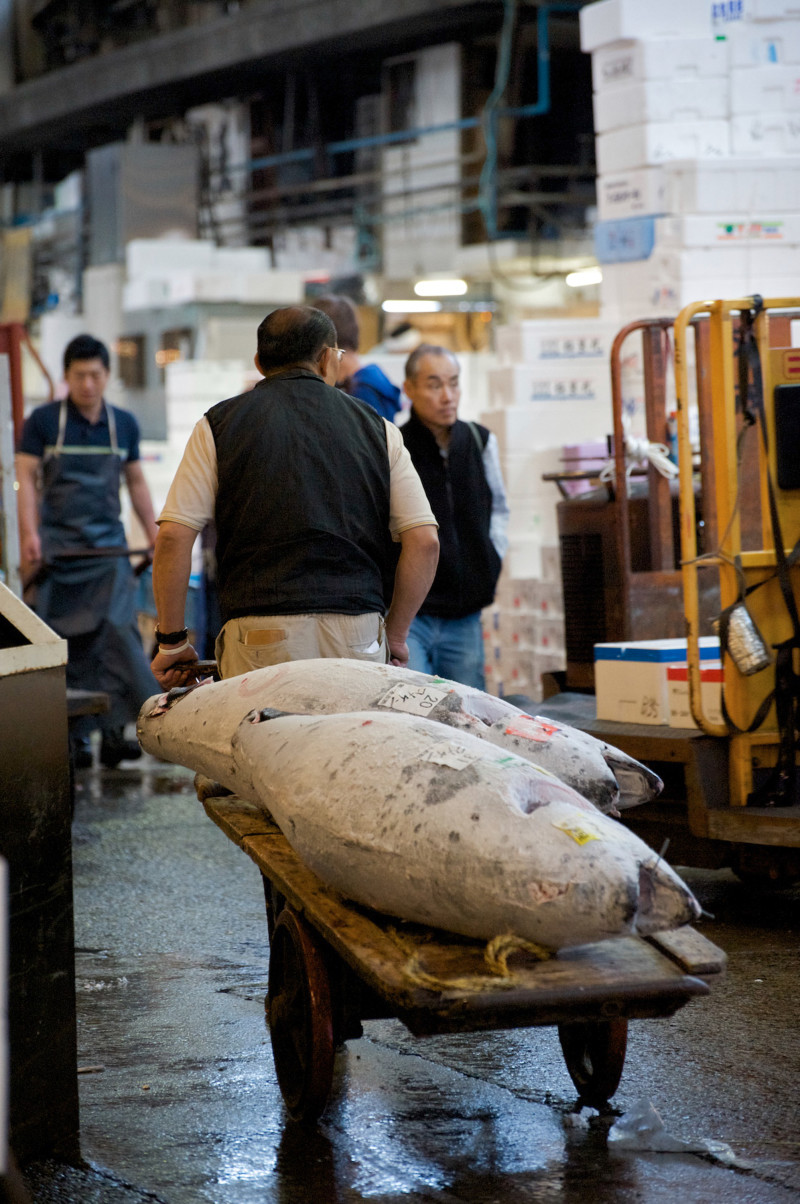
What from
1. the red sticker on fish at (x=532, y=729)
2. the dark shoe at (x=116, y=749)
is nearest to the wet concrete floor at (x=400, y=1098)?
the red sticker on fish at (x=532, y=729)

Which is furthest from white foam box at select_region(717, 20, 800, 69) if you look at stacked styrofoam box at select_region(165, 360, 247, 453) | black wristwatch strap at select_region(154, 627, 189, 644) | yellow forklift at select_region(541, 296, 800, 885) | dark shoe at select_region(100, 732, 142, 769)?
stacked styrofoam box at select_region(165, 360, 247, 453)

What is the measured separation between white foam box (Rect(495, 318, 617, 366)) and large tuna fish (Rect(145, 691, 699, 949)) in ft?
22.2

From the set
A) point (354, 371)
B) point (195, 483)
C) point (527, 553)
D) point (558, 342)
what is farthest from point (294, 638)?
point (558, 342)

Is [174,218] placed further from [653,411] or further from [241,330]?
[653,411]

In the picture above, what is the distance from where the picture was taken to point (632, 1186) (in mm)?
3205

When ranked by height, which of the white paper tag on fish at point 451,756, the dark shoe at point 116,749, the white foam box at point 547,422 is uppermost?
the white foam box at point 547,422

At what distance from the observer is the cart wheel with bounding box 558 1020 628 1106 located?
138 inches

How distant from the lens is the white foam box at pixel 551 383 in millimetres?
9727

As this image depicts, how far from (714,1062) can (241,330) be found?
54.9 feet

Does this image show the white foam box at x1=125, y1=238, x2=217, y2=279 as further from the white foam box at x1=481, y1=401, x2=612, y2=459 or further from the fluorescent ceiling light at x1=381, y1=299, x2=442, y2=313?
the white foam box at x1=481, y1=401, x2=612, y2=459

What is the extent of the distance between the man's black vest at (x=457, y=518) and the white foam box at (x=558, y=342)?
298 centimetres

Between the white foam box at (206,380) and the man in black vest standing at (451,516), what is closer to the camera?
the man in black vest standing at (451,516)

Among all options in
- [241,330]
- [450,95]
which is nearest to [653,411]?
[241,330]

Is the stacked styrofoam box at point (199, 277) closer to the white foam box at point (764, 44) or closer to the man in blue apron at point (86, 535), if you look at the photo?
the white foam box at point (764, 44)
